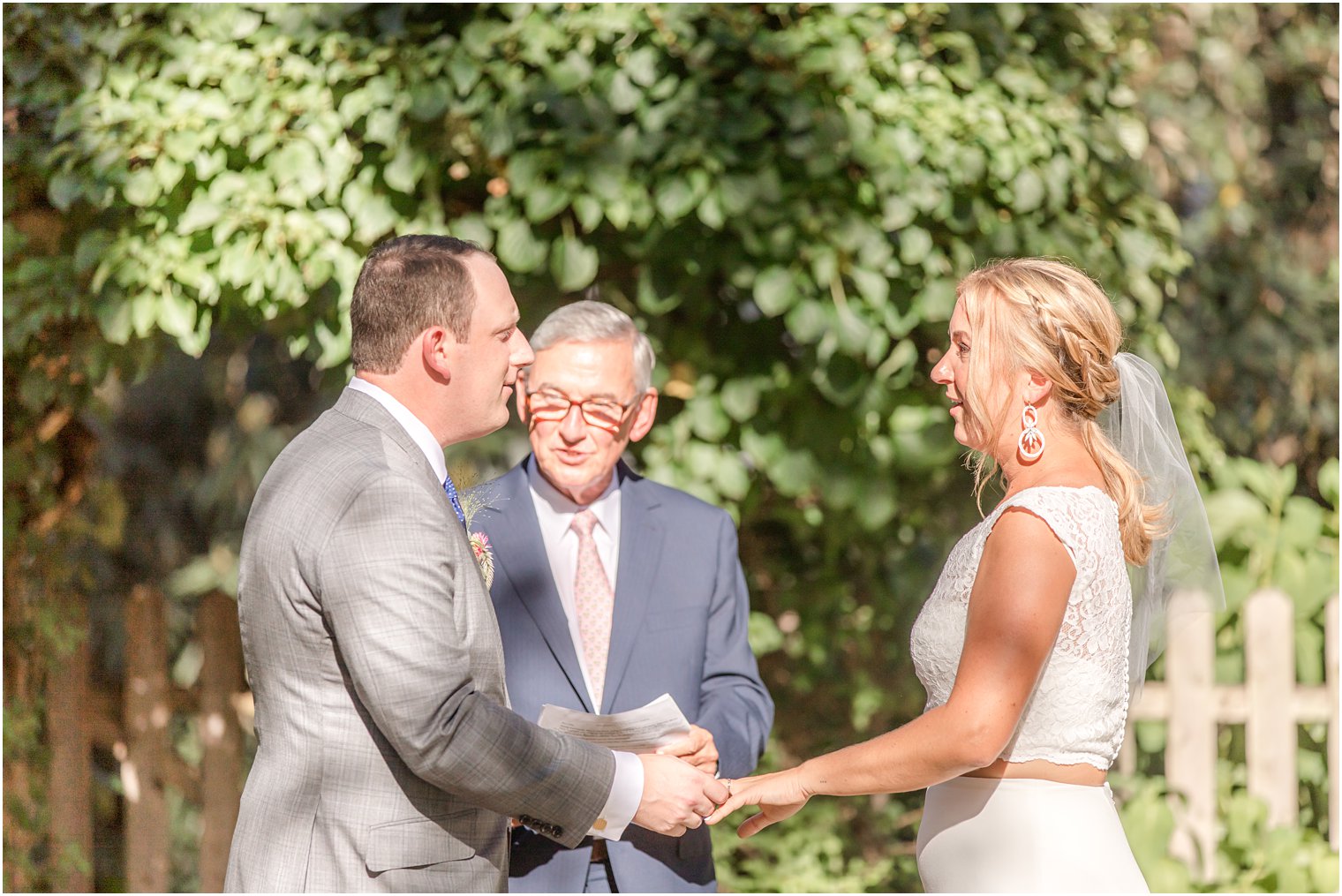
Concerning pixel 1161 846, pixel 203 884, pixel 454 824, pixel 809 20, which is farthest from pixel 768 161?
pixel 203 884

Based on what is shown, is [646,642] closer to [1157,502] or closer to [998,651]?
[998,651]

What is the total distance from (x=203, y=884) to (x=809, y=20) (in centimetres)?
358

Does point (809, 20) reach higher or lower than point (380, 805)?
higher

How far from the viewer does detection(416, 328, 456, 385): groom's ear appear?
218cm

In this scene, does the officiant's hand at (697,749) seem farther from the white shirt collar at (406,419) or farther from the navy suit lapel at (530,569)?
the white shirt collar at (406,419)

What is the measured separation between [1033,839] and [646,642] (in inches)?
39.2

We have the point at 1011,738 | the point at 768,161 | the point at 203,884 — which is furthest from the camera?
the point at 203,884

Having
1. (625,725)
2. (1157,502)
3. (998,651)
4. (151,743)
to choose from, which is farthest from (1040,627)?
(151,743)

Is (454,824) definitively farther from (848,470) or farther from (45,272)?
(45,272)

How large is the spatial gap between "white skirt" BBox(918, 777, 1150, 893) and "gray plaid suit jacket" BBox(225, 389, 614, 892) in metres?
0.82

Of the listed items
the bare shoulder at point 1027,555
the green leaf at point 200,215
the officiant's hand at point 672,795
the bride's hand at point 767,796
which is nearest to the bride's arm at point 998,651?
the bare shoulder at point 1027,555

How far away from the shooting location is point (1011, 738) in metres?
2.26

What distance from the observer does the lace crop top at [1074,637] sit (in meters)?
2.19

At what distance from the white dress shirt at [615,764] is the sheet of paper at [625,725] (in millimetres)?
114
